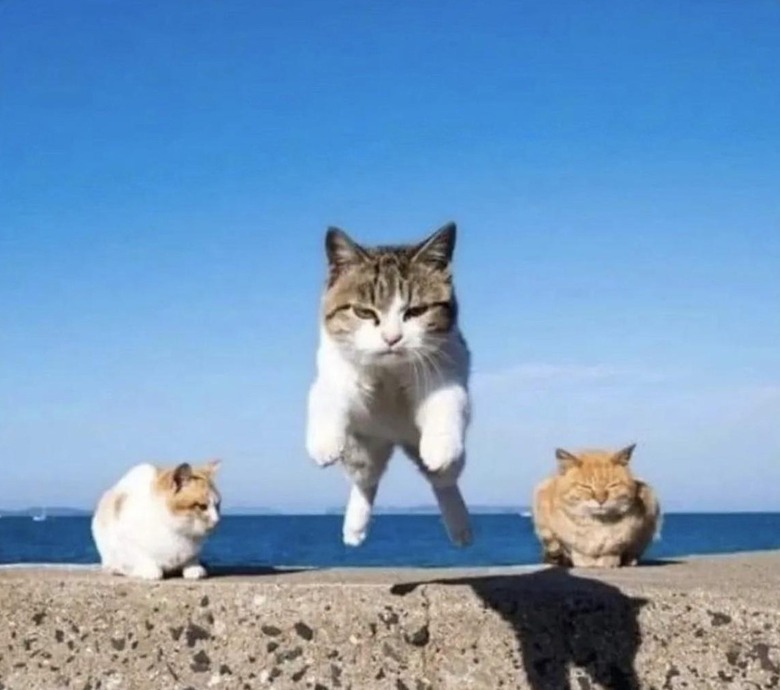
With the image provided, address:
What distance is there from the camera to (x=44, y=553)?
33344mm

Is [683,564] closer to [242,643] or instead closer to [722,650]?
[722,650]

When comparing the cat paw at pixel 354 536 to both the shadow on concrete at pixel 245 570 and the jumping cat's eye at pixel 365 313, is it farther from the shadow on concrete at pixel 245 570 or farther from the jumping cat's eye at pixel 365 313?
the shadow on concrete at pixel 245 570

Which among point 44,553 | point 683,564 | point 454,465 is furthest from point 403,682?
point 44,553

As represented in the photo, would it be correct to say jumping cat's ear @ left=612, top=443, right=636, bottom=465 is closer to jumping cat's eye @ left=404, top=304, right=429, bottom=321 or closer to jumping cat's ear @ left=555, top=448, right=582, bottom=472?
jumping cat's ear @ left=555, top=448, right=582, bottom=472

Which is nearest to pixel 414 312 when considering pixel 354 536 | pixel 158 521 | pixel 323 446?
pixel 323 446

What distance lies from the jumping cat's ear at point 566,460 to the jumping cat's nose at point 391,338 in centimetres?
321

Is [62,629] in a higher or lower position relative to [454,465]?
lower

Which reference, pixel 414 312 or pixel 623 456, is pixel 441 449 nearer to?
pixel 414 312

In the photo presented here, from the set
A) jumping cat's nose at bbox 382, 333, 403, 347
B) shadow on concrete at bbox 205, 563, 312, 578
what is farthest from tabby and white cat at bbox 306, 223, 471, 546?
shadow on concrete at bbox 205, 563, 312, 578

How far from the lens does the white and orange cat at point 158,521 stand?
4.65m

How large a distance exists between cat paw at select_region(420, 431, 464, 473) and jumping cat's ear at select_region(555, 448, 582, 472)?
3.08 m

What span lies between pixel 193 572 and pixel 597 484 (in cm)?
201

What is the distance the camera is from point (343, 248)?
118 inches

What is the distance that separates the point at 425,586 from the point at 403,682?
30cm
